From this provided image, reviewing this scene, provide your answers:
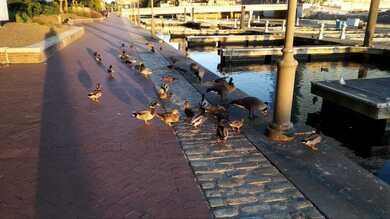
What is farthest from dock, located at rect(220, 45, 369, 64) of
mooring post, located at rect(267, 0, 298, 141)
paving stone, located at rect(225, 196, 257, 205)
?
paving stone, located at rect(225, 196, 257, 205)

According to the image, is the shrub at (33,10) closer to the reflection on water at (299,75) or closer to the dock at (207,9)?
the reflection on water at (299,75)

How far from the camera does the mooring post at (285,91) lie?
6.59 meters

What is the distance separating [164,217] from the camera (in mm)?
4281

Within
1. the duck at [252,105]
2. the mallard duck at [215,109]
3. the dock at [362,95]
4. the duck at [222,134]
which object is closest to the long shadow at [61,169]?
the duck at [222,134]

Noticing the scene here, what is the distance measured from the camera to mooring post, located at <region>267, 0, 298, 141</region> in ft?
21.6

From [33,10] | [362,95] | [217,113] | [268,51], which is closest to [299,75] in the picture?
[268,51]

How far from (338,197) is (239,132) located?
2.83 m

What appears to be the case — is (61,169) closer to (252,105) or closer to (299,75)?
(252,105)

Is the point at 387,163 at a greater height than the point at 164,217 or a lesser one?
lesser

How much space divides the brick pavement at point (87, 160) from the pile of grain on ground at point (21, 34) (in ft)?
24.5

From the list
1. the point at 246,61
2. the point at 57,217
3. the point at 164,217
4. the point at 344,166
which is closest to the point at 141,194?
the point at 164,217

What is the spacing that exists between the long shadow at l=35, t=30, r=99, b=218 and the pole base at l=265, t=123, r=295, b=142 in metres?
3.60

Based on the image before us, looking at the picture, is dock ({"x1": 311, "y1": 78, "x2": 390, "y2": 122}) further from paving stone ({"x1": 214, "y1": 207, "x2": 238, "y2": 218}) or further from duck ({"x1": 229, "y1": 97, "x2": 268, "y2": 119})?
paving stone ({"x1": 214, "y1": 207, "x2": 238, "y2": 218})

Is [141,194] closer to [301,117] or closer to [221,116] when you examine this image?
[221,116]
